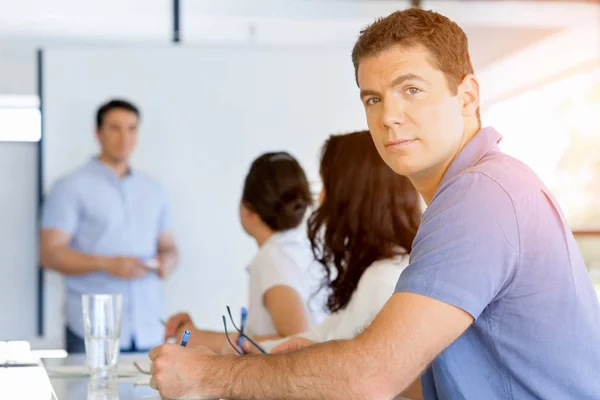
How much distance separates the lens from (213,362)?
4.78 ft

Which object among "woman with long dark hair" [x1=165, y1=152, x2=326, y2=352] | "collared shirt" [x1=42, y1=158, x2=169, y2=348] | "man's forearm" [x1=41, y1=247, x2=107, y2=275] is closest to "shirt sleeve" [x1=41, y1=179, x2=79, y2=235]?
"collared shirt" [x1=42, y1=158, x2=169, y2=348]

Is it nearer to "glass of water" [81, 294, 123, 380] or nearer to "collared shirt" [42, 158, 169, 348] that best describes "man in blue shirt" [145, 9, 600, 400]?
"glass of water" [81, 294, 123, 380]

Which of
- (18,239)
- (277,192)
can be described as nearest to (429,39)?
(277,192)

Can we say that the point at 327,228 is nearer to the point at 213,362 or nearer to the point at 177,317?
the point at 177,317

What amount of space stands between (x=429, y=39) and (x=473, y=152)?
0.63 ft

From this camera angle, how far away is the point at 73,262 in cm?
433

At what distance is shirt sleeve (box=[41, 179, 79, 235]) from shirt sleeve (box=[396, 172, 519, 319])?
333 cm

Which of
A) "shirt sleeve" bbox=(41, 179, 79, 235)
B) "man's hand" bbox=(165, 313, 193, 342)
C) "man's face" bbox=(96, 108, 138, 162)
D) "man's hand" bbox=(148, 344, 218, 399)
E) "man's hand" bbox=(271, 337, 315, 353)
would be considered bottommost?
"man's hand" bbox=(165, 313, 193, 342)

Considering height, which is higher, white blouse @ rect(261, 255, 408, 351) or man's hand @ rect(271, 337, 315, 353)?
white blouse @ rect(261, 255, 408, 351)

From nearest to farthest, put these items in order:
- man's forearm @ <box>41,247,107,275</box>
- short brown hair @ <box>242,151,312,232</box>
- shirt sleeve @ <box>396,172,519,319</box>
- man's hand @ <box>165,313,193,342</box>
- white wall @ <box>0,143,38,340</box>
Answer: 1. shirt sleeve @ <box>396,172,519,319</box>
2. man's hand @ <box>165,313,193,342</box>
3. short brown hair @ <box>242,151,312,232</box>
4. man's forearm @ <box>41,247,107,275</box>
5. white wall @ <box>0,143,38,340</box>

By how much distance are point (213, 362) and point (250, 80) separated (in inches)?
134

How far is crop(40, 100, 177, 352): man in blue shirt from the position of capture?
4359 mm

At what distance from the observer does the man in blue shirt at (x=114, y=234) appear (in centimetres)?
436

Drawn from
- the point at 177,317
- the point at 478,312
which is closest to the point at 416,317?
the point at 478,312
